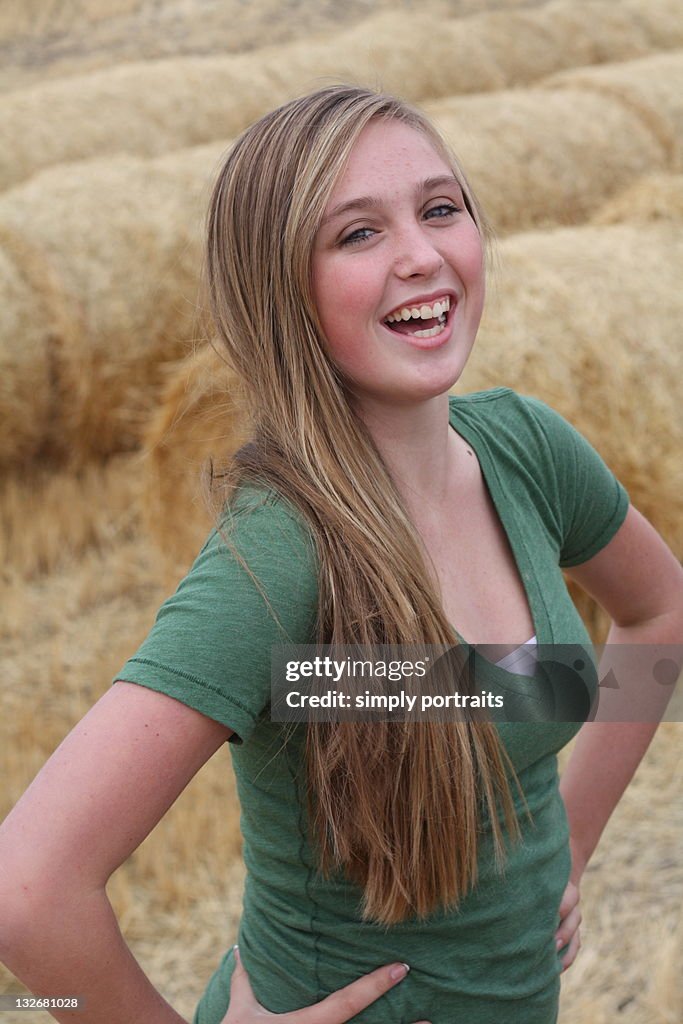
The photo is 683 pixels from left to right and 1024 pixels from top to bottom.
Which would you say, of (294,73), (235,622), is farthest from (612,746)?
(294,73)

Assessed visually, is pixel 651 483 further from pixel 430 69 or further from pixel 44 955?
pixel 430 69

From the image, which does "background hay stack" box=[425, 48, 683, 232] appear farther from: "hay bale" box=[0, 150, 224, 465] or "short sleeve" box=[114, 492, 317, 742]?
"short sleeve" box=[114, 492, 317, 742]

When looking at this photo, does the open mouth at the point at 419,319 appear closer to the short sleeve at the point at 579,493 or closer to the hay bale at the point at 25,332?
the short sleeve at the point at 579,493

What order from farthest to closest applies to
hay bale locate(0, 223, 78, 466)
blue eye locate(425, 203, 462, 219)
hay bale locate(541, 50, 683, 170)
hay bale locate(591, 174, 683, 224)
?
hay bale locate(541, 50, 683, 170) → hay bale locate(0, 223, 78, 466) → hay bale locate(591, 174, 683, 224) → blue eye locate(425, 203, 462, 219)

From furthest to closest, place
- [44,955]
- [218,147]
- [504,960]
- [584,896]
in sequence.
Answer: [218,147] < [584,896] < [504,960] < [44,955]

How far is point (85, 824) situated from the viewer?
1.14 m

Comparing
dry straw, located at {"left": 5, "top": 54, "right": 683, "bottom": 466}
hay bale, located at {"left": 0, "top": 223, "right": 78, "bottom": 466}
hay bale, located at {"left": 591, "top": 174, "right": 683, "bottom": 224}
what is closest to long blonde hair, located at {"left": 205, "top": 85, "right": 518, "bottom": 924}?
hay bale, located at {"left": 591, "top": 174, "right": 683, "bottom": 224}

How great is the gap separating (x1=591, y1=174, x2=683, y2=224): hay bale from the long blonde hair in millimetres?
3184

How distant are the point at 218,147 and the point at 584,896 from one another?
4469 mm

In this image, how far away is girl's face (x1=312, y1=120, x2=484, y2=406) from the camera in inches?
52.5

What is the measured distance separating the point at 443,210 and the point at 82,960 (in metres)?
0.90

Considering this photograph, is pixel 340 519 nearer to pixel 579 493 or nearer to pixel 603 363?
pixel 579 493

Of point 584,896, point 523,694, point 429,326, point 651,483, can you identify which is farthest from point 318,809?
point 651,483

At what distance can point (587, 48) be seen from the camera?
10773mm
